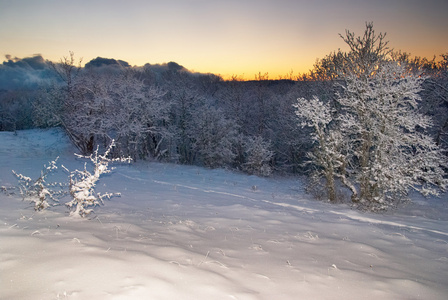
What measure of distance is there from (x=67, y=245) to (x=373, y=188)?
40.0 feet

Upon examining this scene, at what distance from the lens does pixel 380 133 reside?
473 inches

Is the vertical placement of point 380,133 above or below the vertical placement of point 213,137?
above

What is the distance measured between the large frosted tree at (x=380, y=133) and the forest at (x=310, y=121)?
5 cm

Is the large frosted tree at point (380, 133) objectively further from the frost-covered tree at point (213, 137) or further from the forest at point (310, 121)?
the frost-covered tree at point (213, 137)

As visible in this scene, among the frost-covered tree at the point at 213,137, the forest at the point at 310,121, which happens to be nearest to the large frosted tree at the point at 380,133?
the forest at the point at 310,121

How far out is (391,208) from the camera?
12.8m

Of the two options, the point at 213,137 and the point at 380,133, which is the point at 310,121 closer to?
the point at 380,133

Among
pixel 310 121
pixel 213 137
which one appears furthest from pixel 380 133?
pixel 213 137

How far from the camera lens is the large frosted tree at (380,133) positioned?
38.3 feet

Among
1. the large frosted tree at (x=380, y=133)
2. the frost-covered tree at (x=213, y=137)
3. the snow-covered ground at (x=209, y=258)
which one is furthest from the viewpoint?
the frost-covered tree at (x=213, y=137)

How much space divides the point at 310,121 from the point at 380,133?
19.3ft

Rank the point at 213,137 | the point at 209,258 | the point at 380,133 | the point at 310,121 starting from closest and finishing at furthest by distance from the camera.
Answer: the point at 209,258, the point at 380,133, the point at 310,121, the point at 213,137

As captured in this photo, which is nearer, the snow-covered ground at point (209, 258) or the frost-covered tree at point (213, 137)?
the snow-covered ground at point (209, 258)

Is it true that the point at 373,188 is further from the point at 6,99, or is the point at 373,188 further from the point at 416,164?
the point at 6,99
